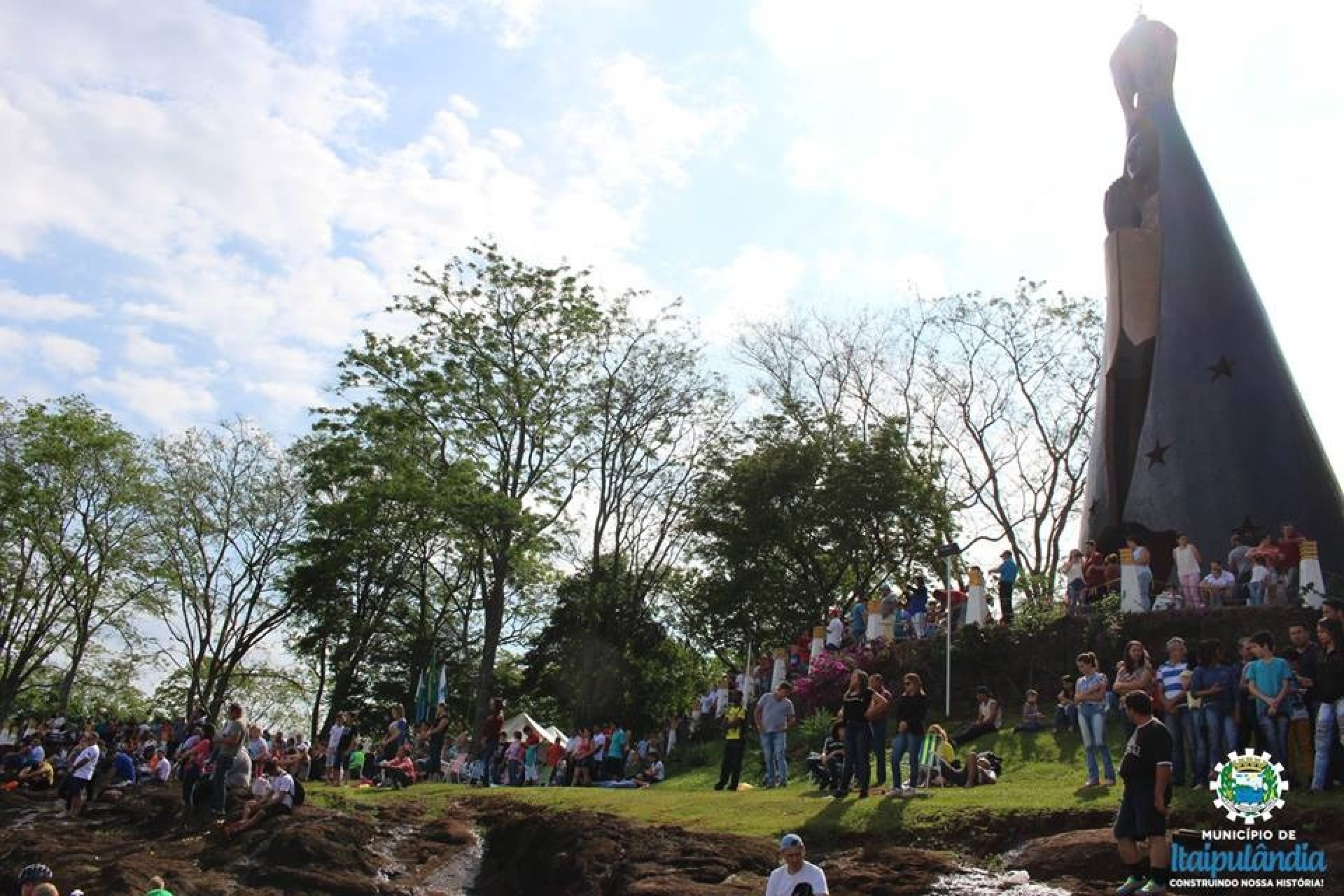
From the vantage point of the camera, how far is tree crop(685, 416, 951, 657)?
33000 mm

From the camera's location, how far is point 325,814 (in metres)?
14.5

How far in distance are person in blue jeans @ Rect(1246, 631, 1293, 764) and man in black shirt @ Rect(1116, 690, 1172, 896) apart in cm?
279

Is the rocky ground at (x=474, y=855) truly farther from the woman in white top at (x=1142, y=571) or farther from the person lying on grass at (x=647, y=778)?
the woman in white top at (x=1142, y=571)

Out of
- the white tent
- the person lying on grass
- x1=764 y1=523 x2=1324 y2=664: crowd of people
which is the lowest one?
the person lying on grass

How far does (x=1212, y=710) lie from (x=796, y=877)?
5.43m

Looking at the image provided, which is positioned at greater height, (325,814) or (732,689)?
(732,689)

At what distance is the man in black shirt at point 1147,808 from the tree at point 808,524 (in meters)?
24.5

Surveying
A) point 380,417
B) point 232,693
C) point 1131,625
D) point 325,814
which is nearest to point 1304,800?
point 1131,625

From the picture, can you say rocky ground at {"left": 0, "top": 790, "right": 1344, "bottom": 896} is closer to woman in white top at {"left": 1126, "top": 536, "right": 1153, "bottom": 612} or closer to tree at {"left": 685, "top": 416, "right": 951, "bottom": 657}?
woman in white top at {"left": 1126, "top": 536, "right": 1153, "bottom": 612}

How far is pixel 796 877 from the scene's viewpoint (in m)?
7.64

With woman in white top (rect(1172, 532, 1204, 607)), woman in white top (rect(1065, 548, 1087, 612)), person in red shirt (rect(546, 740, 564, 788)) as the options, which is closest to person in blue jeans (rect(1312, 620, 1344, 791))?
woman in white top (rect(1172, 532, 1204, 607))

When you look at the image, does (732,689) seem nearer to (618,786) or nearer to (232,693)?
(618,786)

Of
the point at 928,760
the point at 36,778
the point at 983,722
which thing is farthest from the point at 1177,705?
the point at 36,778

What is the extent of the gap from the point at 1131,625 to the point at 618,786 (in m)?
8.83
